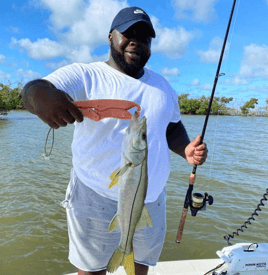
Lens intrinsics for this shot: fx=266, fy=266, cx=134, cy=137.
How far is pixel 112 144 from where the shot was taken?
2072mm

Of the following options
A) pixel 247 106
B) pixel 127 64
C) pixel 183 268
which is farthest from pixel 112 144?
pixel 247 106

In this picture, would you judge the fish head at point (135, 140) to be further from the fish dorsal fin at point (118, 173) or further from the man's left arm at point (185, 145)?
the man's left arm at point (185, 145)

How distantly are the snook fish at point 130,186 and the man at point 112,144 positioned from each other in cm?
45

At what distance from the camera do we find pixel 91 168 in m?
2.14

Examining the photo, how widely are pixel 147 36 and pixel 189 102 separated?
82.1 m

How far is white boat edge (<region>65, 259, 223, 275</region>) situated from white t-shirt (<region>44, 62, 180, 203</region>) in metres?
1.78

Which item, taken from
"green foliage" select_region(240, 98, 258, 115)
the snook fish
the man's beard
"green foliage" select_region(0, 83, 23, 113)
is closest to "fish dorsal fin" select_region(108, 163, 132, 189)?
the snook fish

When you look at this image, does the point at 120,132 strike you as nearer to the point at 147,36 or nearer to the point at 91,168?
the point at 91,168

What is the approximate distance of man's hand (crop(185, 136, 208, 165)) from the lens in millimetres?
2445

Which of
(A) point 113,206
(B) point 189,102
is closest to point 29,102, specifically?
(A) point 113,206

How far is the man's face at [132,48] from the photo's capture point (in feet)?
7.27

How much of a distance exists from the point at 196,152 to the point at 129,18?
4.30ft

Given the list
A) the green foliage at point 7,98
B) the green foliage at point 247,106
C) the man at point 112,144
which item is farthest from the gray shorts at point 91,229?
the green foliage at point 247,106

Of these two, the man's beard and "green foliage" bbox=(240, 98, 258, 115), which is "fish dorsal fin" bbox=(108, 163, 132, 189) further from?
"green foliage" bbox=(240, 98, 258, 115)
